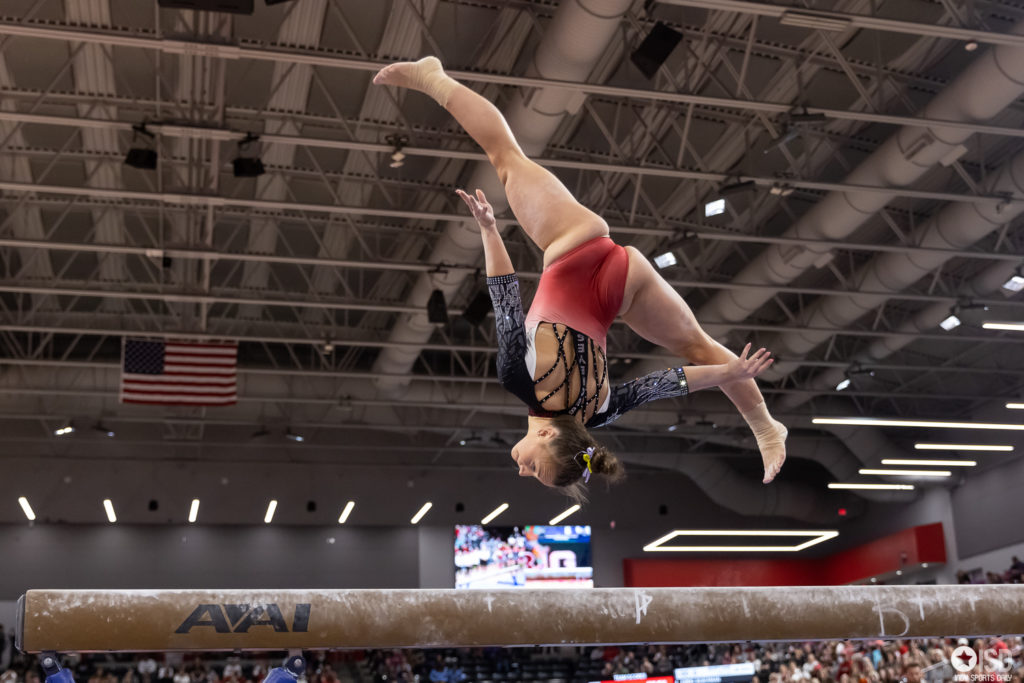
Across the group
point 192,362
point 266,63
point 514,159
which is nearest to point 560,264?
point 514,159

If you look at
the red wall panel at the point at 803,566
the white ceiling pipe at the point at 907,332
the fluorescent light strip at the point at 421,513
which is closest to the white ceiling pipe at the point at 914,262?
the white ceiling pipe at the point at 907,332

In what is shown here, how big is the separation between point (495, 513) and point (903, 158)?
17947mm

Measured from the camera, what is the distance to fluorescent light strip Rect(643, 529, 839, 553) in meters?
29.6

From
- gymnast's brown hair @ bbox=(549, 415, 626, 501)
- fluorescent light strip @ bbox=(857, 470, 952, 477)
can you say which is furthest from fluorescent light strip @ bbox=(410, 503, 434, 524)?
gymnast's brown hair @ bbox=(549, 415, 626, 501)

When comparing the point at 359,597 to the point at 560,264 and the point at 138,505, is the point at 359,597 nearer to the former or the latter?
the point at 560,264

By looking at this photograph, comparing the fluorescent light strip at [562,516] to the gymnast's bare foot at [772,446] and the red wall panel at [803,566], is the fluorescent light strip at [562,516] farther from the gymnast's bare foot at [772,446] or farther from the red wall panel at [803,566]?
the gymnast's bare foot at [772,446]

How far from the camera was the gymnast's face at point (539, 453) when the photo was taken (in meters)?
3.94

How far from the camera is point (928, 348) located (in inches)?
890

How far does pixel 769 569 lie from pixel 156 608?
29321mm

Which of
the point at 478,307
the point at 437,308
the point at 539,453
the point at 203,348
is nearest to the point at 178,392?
the point at 203,348

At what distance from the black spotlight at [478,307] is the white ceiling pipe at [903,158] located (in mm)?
4172

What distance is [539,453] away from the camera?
3949mm

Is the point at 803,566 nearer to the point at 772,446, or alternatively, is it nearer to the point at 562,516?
the point at 562,516

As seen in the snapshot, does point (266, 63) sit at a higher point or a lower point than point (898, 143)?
higher
